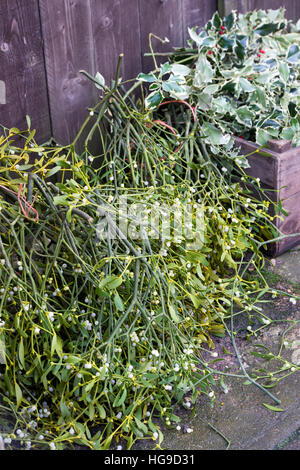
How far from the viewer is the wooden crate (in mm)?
2475

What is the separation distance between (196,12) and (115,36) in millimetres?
528

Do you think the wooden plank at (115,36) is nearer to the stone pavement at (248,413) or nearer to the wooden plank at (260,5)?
the wooden plank at (260,5)

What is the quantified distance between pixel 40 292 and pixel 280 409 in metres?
0.80

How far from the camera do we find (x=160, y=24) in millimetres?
2697

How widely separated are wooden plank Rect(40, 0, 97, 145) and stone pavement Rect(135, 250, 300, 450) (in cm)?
102

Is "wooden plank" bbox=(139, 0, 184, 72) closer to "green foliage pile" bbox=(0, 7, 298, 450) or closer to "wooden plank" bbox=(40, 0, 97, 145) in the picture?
"wooden plank" bbox=(40, 0, 97, 145)

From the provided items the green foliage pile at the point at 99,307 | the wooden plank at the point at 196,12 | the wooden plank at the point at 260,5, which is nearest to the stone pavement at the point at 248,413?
the green foliage pile at the point at 99,307

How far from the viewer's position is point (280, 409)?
1890mm

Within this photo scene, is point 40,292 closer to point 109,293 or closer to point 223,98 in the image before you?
point 109,293

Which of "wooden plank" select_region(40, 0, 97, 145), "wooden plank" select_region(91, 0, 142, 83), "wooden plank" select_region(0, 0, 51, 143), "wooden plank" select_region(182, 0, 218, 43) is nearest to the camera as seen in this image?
"wooden plank" select_region(0, 0, 51, 143)

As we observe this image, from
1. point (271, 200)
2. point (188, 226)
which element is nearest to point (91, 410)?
point (188, 226)

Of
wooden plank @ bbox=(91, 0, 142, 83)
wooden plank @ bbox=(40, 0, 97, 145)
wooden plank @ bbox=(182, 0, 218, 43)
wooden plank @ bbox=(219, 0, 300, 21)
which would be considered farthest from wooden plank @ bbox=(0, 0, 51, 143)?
wooden plank @ bbox=(219, 0, 300, 21)

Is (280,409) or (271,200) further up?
(271,200)

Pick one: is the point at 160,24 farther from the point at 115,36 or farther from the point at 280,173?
the point at 280,173
